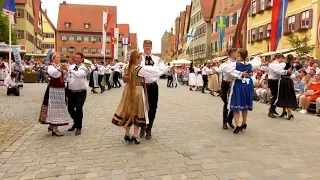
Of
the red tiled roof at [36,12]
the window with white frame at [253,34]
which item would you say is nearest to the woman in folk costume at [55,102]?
the window with white frame at [253,34]

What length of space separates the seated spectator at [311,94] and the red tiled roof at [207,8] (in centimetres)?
4609

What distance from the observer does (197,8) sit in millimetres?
62656

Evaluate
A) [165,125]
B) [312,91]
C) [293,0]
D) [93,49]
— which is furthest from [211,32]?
[165,125]

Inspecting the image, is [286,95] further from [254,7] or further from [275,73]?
[254,7]

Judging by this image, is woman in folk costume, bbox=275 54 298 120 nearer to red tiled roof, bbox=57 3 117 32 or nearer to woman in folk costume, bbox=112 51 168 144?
woman in folk costume, bbox=112 51 168 144

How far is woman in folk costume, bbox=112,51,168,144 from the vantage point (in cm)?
591

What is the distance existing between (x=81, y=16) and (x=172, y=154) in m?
84.4

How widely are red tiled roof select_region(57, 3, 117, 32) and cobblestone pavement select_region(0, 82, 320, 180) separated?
77.7 meters

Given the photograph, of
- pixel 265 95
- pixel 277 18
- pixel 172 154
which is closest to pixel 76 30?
pixel 277 18

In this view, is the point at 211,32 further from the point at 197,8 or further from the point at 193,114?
the point at 193,114

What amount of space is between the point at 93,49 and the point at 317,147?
80657 millimetres

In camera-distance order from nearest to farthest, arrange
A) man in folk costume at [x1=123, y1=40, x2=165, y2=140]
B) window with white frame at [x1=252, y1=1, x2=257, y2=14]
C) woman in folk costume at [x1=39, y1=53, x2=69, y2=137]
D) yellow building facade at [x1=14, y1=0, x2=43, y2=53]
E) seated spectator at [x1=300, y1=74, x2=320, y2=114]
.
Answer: man in folk costume at [x1=123, y1=40, x2=165, y2=140] < woman in folk costume at [x1=39, y1=53, x2=69, y2=137] < seated spectator at [x1=300, y1=74, x2=320, y2=114] < window with white frame at [x1=252, y1=1, x2=257, y2=14] < yellow building facade at [x1=14, y1=0, x2=43, y2=53]

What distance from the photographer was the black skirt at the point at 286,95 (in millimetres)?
9278

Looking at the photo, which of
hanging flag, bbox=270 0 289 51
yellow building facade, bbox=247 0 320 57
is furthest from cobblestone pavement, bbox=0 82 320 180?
yellow building facade, bbox=247 0 320 57
